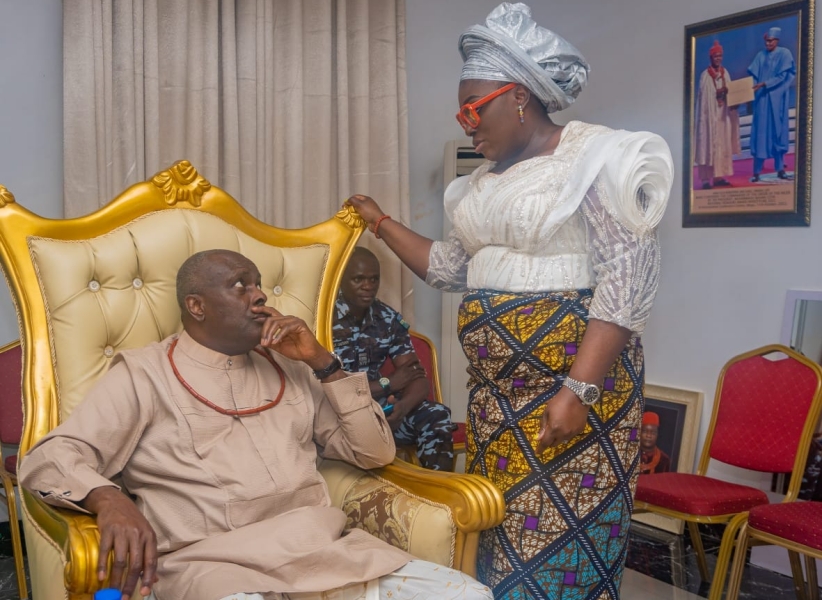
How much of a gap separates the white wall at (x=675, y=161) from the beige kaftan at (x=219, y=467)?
7.14 feet

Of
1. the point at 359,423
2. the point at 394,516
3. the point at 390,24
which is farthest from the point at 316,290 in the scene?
the point at 390,24

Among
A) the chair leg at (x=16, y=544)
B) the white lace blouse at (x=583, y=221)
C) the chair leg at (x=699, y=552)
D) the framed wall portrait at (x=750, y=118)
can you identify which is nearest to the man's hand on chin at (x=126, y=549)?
the white lace blouse at (x=583, y=221)

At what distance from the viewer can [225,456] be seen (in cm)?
180

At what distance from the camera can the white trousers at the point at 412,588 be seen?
5.43 feet

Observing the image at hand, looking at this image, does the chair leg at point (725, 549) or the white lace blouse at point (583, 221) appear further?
the chair leg at point (725, 549)

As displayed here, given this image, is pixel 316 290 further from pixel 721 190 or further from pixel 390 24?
pixel 721 190

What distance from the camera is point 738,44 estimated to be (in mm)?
3510

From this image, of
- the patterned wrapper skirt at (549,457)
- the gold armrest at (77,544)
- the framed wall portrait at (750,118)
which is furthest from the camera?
the framed wall portrait at (750,118)

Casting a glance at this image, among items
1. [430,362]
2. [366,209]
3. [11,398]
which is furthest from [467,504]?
[11,398]

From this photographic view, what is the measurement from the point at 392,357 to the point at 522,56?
1724 mm

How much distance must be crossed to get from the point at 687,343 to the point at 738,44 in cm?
132

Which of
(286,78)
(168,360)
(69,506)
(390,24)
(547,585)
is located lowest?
(547,585)

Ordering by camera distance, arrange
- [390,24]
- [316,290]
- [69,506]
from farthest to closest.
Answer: [390,24] < [316,290] < [69,506]

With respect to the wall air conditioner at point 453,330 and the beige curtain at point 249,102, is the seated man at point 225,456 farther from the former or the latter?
the wall air conditioner at point 453,330
